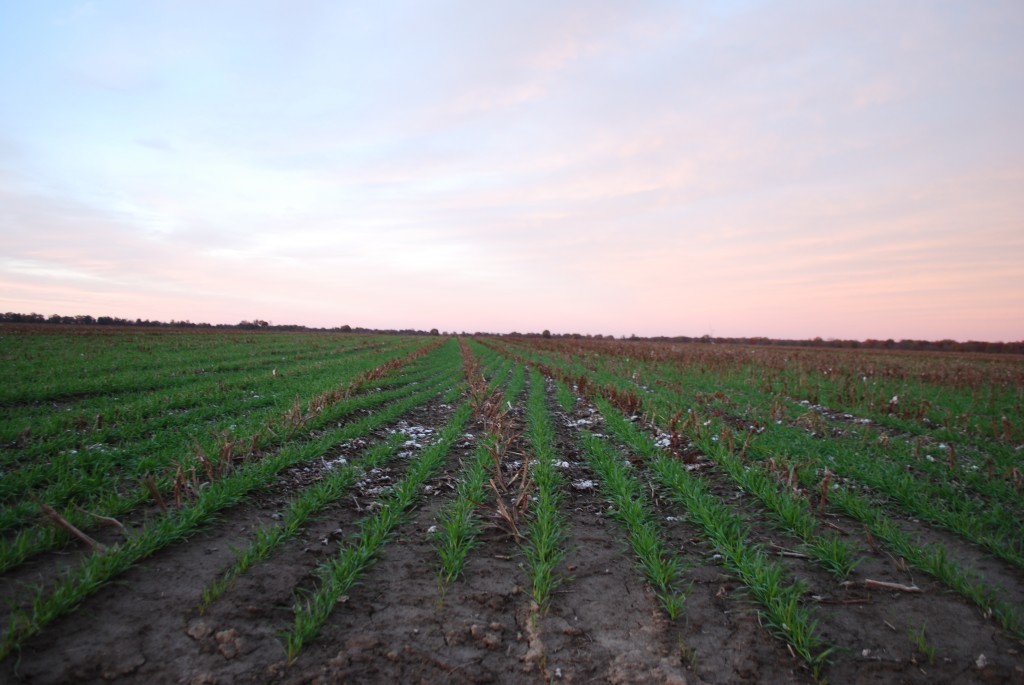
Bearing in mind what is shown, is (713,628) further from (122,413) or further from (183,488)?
(122,413)

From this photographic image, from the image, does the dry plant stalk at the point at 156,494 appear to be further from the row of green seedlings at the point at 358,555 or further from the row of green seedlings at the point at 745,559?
the row of green seedlings at the point at 745,559

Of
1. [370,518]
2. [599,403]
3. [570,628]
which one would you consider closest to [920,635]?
[570,628]

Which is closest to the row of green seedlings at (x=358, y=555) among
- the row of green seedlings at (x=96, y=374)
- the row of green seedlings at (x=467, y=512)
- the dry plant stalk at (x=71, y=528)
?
the row of green seedlings at (x=467, y=512)

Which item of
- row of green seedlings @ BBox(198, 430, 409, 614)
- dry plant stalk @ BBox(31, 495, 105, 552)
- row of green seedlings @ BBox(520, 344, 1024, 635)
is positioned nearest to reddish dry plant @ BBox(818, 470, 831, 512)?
row of green seedlings @ BBox(520, 344, 1024, 635)

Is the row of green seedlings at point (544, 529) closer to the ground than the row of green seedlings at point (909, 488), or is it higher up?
closer to the ground

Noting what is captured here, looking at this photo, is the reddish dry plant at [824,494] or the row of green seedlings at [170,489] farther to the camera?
the reddish dry plant at [824,494]

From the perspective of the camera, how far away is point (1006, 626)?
315cm

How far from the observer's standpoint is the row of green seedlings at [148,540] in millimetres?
2887

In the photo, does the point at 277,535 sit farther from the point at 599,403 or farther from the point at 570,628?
the point at 599,403

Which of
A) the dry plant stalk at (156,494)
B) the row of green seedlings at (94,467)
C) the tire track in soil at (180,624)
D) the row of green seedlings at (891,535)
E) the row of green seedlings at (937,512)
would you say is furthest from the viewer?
the row of green seedlings at (94,467)

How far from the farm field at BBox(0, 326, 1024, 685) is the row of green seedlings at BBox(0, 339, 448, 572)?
0.04 m

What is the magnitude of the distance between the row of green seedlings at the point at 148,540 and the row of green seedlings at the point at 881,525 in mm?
6358

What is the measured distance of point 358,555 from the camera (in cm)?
399

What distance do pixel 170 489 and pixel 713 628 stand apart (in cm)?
572
